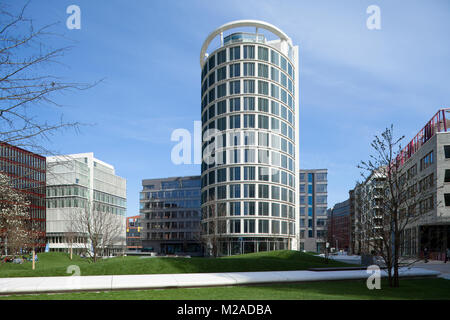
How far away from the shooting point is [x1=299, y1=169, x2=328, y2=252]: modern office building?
135m

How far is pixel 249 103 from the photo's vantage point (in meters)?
74.6

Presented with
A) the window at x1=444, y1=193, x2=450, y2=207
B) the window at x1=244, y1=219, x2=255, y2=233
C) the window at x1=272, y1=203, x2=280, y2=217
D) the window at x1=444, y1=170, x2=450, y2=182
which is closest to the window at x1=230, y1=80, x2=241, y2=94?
the window at x1=272, y1=203, x2=280, y2=217

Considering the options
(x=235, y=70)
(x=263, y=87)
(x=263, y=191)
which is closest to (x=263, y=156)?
(x=263, y=191)

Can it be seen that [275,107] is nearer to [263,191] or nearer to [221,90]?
[221,90]

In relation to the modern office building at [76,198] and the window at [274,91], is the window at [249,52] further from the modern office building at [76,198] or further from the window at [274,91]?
the modern office building at [76,198]

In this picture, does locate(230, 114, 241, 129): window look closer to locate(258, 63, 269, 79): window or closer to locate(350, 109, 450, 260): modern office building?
locate(258, 63, 269, 79): window

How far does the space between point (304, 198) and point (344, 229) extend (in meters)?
56.9

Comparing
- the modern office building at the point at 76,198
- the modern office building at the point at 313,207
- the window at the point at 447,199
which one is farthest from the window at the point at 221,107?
the modern office building at the point at 313,207

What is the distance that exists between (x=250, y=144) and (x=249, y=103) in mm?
7710

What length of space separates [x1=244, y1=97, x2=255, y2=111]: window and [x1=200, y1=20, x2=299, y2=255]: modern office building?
0.11 m

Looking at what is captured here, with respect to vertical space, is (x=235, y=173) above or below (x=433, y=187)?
above
